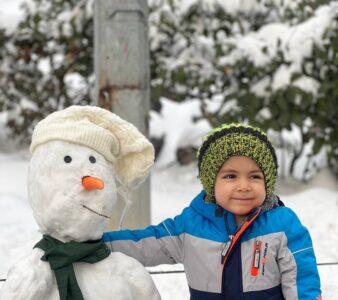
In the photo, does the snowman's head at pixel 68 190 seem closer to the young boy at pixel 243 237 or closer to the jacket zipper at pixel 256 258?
the young boy at pixel 243 237

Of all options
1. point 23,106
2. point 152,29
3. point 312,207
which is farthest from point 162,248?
point 23,106

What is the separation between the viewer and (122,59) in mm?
2977

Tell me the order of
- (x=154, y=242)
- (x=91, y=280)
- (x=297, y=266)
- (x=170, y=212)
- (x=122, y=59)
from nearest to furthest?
(x=91, y=280) → (x=297, y=266) → (x=154, y=242) → (x=122, y=59) → (x=170, y=212)

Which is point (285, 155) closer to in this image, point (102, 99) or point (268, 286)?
point (102, 99)

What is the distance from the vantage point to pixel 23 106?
5934mm

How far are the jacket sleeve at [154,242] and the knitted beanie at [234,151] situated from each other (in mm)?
182

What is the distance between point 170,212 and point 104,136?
2725 mm

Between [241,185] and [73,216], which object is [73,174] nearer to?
[73,216]

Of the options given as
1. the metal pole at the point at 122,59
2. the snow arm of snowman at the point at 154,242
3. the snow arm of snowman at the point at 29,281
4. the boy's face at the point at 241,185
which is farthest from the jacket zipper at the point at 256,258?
the metal pole at the point at 122,59

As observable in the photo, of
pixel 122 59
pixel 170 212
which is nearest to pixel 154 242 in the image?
pixel 122 59

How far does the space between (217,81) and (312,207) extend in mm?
1462

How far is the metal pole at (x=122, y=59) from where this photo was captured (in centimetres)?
296

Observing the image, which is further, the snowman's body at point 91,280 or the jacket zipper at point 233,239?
the jacket zipper at point 233,239

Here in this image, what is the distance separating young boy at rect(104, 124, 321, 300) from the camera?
197 cm
